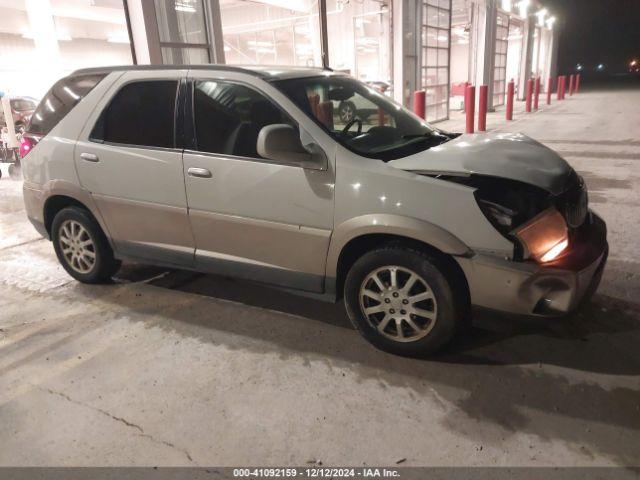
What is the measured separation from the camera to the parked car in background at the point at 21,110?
48.5 ft

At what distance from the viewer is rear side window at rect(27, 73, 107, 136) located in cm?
383

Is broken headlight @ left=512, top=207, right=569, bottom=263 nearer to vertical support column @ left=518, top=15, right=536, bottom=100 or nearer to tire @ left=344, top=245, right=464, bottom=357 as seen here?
tire @ left=344, top=245, right=464, bottom=357

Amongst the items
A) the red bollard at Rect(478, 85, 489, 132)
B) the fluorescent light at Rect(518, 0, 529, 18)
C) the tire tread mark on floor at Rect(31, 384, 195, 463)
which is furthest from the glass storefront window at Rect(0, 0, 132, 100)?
the tire tread mark on floor at Rect(31, 384, 195, 463)

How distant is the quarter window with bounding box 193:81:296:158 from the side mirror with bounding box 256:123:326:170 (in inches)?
8.7

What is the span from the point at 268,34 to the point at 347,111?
80.7 ft

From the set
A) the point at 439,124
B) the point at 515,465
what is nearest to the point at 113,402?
the point at 515,465

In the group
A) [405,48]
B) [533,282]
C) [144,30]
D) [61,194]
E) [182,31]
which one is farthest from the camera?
[405,48]

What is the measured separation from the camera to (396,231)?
8.77 ft

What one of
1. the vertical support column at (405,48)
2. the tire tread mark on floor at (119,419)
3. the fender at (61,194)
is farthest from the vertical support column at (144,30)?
the vertical support column at (405,48)

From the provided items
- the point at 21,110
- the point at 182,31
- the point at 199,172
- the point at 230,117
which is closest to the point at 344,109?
the point at 230,117

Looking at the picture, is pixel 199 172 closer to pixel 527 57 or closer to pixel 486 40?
pixel 486 40

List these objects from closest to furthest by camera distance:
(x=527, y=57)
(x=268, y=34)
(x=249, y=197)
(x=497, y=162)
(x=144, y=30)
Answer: (x=497, y=162) < (x=249, y=197) < (x=144, y=30) < (x=527, y=57) < (x=268, y=34)

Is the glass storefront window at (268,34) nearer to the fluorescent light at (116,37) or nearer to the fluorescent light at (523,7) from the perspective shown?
the fluorescent light at (116,37)

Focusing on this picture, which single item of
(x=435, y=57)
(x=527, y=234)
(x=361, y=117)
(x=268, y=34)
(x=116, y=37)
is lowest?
(x=527, y=234)
